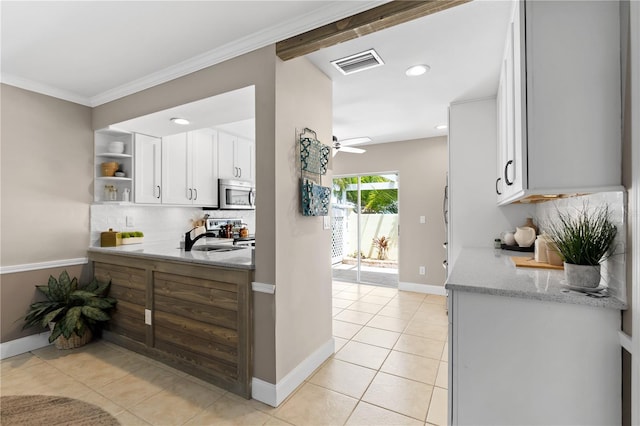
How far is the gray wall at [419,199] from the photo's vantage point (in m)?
4.55

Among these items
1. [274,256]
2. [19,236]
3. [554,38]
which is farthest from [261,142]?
[19,236]

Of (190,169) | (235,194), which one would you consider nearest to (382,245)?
(235,194)

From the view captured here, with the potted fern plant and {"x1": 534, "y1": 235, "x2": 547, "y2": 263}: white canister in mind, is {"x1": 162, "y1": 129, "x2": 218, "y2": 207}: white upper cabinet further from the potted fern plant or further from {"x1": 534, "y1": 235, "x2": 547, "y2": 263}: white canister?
{"x1": 534, "y1": 235, "x2": 547, "y2": 263}: white canister

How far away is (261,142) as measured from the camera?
6.66ft

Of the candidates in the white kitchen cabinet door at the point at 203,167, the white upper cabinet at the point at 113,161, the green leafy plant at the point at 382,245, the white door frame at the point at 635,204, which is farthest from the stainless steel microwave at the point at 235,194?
the white door frame at the point at 635,204

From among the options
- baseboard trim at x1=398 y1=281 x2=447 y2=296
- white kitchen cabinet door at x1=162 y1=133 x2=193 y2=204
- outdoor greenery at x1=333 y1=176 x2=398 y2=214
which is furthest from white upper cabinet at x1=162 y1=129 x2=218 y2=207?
baseboard trim at x1=398 y1=281 x2=447 y2=296

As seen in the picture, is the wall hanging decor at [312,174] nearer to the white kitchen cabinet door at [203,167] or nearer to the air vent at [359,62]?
the air vent at [359,62]

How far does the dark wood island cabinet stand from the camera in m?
2.07

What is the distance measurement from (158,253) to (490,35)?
2966 millimetres

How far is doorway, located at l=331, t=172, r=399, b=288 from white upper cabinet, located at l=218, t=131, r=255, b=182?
1.67 metres

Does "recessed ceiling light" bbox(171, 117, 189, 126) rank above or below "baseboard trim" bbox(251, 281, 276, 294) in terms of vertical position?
above

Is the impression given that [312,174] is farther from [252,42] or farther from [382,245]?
[382,245]

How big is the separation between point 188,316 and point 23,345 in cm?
178

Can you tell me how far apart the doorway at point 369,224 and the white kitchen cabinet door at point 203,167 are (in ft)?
7.17
